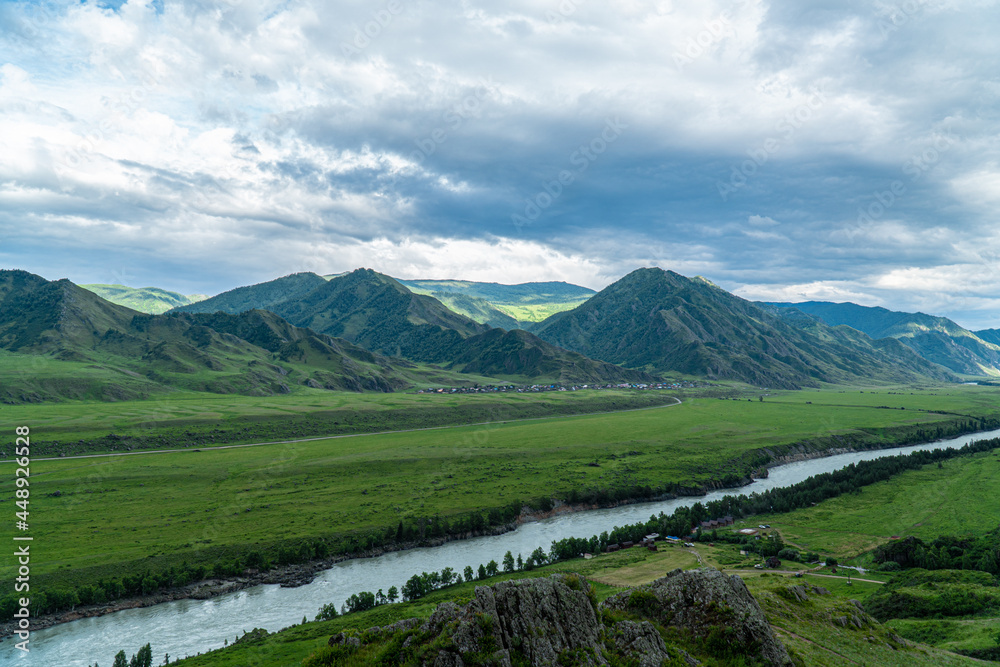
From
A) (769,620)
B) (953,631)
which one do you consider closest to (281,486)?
(769,620)

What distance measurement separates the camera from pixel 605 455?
182 meters

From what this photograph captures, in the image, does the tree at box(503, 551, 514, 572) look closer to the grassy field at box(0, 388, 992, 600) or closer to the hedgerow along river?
the hedgerow along river

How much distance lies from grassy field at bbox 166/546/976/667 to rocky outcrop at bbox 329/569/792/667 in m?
4.22

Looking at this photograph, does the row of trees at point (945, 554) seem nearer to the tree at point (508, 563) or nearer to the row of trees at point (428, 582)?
the row of trees at point (428, 582)

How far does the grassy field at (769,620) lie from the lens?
47.5 m

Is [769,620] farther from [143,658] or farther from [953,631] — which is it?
[143,658]

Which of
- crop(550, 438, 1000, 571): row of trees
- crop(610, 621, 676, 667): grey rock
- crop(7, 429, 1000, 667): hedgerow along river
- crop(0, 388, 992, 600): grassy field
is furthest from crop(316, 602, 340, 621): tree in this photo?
crop(610, 621, 676, 667): grey rock

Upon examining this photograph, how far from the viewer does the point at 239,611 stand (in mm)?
82375

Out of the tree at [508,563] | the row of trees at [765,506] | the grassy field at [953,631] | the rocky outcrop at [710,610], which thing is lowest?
the tree at [508,563]

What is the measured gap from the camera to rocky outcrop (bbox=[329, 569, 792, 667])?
3684 cm

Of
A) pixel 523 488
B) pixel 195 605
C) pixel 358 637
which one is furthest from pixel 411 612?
pixel 523 488

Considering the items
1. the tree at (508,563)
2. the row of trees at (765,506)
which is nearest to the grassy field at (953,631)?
the row of trees at (765,506)

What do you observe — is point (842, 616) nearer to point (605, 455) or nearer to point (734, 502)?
point (734, 502)

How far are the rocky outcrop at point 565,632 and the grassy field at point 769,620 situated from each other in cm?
422
